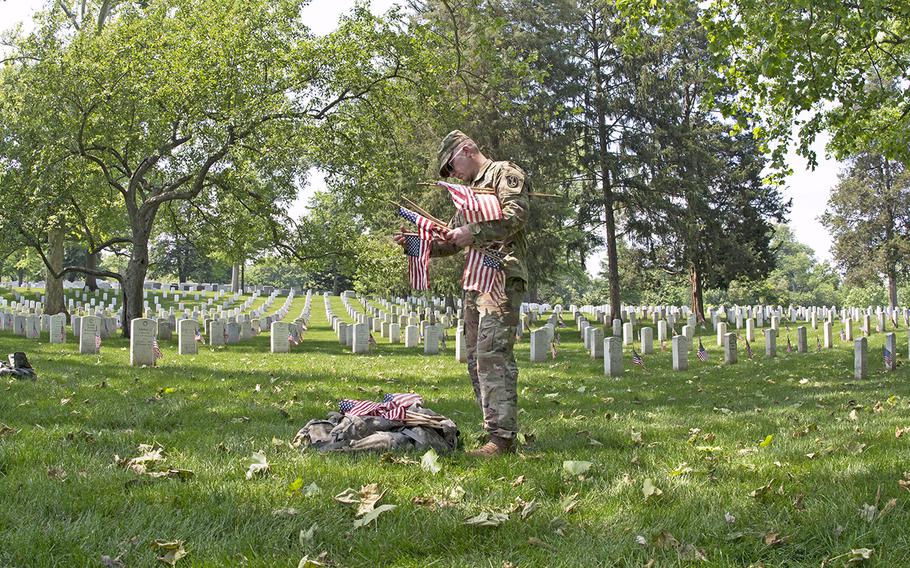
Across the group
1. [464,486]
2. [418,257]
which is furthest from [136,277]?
[464,486]

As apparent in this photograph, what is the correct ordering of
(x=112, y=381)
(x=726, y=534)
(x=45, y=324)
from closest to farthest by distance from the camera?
(x=726, y=534)
(x=112, y=381)
(x=45, y=324)

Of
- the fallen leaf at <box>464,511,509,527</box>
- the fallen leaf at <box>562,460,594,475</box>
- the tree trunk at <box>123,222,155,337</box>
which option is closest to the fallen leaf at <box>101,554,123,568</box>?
the fallen leaf at <box>464,511,509,527</box>

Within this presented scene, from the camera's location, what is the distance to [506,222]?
16.1ft

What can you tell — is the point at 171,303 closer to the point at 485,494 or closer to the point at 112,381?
the point at 112,381

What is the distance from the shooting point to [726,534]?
10.2ft

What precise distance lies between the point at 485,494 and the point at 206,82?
18097 mm

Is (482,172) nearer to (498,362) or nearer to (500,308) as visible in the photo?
(500,308)

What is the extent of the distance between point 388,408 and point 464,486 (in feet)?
5.09

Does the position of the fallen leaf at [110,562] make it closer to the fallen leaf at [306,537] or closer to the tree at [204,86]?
the fallen leaf at [306,537]

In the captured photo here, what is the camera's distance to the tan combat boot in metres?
4.79

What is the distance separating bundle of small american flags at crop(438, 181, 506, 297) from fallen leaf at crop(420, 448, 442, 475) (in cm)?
124

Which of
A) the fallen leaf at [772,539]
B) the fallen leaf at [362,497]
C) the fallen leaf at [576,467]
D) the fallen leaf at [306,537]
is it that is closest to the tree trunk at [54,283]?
the fallen leaf at [362,497]

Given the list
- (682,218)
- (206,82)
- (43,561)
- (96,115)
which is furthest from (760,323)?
(43,561)

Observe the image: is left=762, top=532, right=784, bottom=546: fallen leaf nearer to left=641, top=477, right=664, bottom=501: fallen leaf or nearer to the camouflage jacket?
left=641, top=477, right=664, bottom=501: fallen leaf
